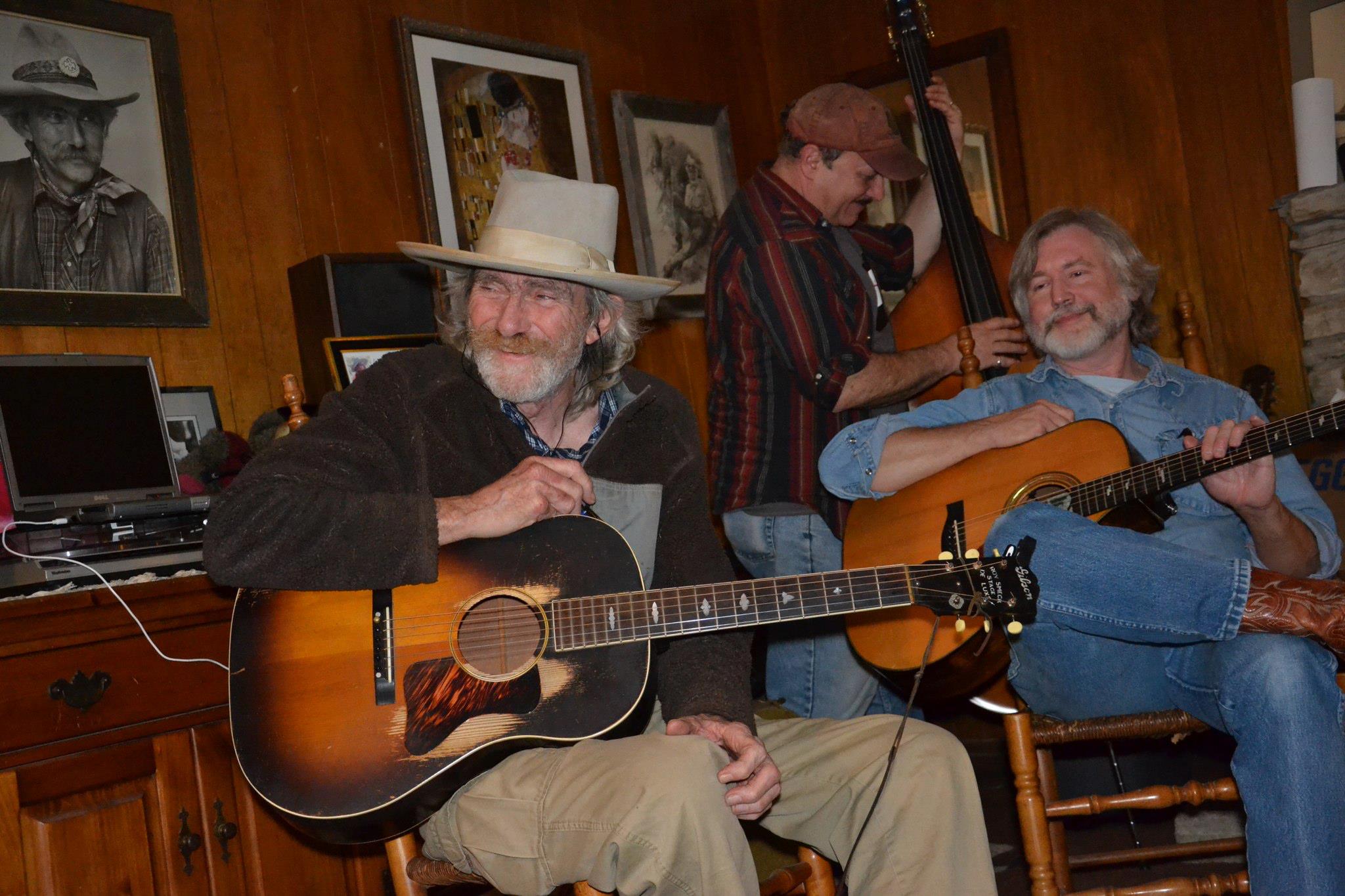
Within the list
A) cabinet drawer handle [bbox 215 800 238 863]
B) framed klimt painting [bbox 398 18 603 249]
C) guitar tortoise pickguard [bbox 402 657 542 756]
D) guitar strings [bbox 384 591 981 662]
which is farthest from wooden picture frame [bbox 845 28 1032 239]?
cabinet drawer handle [bbox 215 800 238 863]

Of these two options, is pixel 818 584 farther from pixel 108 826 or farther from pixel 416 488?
pixel 108 826

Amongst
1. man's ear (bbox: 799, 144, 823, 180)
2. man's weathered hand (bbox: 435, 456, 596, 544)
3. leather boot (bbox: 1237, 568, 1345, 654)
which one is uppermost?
man's ear (bbox: 799, 144, 823, 180)

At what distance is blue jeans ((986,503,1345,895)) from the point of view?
1.70 m

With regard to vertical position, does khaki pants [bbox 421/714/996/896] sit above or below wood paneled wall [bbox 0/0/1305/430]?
below

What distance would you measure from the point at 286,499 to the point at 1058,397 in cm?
155

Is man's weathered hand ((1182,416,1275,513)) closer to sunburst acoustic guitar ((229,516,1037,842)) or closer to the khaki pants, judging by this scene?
sunburst acoustic guitar ((229,516,1037,842))

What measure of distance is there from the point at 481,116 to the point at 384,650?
2.18m

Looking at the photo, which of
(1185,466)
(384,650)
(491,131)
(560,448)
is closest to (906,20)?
(491,131)

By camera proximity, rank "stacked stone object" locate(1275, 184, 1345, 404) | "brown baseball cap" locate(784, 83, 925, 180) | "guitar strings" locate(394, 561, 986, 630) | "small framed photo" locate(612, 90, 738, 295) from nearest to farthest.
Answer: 1. "guitar strings" locate(394, 561, 986, 630)
2. "brown baseball cap" locate(784, 83, 925, 180)
3. "stacked stone object" locate(1275, 184, 1345, 404)
4. "small framed photo" locate(612, 90, 738, 295)

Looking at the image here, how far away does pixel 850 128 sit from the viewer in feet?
9.28

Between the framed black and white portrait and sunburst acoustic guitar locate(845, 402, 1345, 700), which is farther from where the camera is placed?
the framed black and white portrait

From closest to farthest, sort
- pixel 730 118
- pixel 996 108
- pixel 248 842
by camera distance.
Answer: pixel 248 842 < pixel 996 108 < pixel 730 118

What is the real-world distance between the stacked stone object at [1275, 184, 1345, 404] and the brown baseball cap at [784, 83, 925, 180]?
1429 millimetres

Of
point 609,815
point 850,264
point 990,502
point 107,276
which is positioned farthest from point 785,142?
point 609,815
